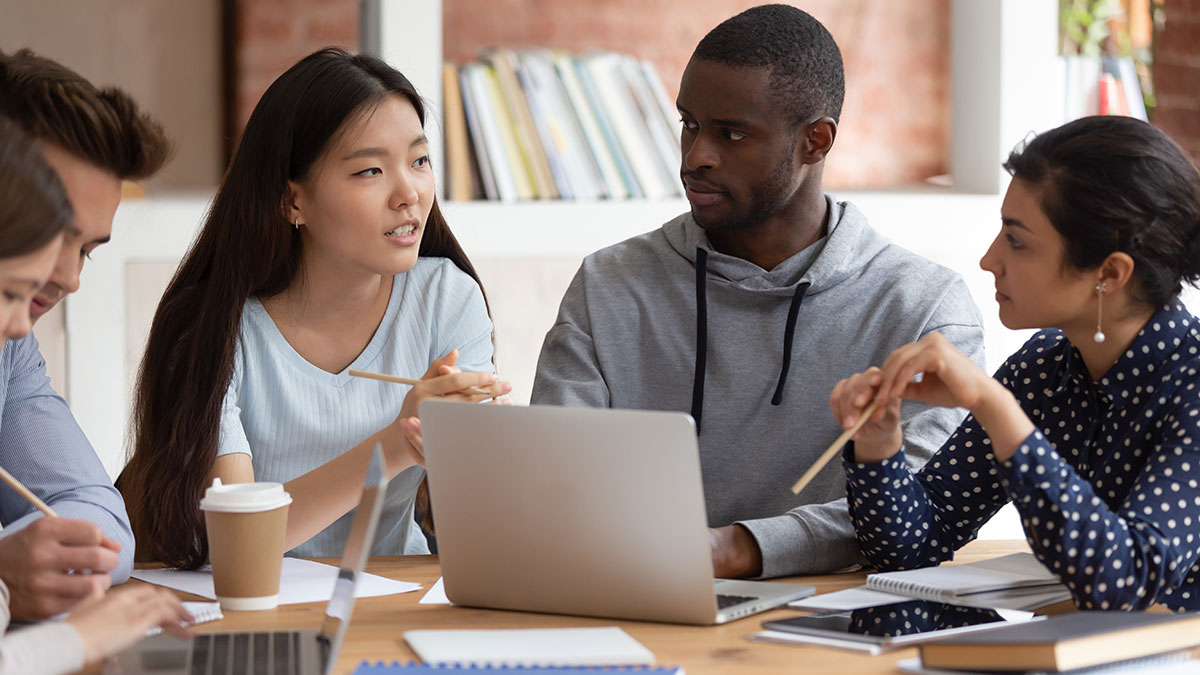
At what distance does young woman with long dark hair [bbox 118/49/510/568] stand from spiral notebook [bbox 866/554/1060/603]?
686 millimetres

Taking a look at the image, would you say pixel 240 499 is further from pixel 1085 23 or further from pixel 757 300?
pixel 1085 23

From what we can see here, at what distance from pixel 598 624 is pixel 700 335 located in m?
0.68

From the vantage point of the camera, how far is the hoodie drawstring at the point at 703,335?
5.87ft

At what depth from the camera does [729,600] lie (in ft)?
4.20

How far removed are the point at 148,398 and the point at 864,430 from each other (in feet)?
3.09

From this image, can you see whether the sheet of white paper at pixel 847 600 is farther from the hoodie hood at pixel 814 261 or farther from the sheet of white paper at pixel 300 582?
the hoodie hood at pixel 814 261

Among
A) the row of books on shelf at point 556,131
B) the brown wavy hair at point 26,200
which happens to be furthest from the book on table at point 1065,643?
the row of books on shelf at point 556,131

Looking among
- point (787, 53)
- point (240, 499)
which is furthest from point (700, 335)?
point (240, 499)

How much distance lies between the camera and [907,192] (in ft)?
8.51

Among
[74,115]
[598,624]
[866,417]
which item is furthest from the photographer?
[74,115]

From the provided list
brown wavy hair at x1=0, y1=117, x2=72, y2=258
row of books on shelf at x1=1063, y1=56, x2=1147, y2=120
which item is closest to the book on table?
brown wavy hair at x1=0, y1=117, x2=72, y2=258

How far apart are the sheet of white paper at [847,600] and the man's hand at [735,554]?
0.35 ft

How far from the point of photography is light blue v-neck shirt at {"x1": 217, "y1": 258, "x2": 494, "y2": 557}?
1.79m

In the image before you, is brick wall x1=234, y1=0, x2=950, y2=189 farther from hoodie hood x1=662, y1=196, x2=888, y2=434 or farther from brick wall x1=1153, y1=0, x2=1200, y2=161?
hoodie hood x1=662, y1=196, x2=888, y2=434
